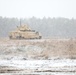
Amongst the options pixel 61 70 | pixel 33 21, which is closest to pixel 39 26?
pixel 33 21

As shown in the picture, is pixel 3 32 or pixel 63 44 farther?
pixel 3 32

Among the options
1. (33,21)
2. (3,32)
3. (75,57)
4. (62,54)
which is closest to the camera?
(75,57)

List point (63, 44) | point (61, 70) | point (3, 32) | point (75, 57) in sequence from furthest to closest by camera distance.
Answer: point (3, 32)
point (63, 44)
point (75, 57)
point (61, 70)

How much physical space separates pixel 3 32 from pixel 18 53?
246 ft

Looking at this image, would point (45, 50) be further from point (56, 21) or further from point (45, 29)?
point (56, 21)

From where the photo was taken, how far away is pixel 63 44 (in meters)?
31.6

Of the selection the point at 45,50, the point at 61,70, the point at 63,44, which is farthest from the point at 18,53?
the point at 61,70

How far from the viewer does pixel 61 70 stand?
17078 millimetres

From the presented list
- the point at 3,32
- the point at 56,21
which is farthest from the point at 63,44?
the point at 56,21

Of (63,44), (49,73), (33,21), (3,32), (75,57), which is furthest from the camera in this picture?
(33,21)

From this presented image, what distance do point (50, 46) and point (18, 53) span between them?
11.3ft

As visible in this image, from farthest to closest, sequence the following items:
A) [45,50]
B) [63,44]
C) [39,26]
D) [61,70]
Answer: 1. [39,26]
2. [63,44]
3. [45,50]
4. [61,70]

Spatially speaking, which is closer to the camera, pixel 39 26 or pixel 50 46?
pixel 50 46

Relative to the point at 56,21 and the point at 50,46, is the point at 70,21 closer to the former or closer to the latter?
the point at 56,21
